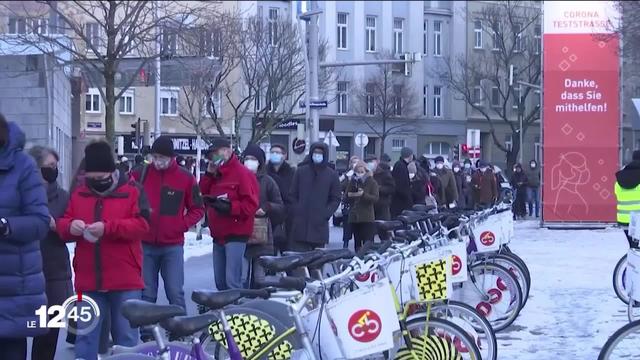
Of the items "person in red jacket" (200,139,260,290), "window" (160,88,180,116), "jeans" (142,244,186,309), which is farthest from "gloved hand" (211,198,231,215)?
"window" (160,88,180,116)

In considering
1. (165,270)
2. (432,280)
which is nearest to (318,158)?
(165,270)

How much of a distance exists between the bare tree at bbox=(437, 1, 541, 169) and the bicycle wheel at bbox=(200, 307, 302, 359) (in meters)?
53.6

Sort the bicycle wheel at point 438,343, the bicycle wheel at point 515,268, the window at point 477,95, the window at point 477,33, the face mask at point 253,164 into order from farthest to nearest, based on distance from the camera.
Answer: the window at point 477,33 < the window at point 477,95 < the face mask at point 253,164 < the bicycle wheel at point 515,268 < the bicycle wheel at point 438,343

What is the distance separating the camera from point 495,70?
205 ft

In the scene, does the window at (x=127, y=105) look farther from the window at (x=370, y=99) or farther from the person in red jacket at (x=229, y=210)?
the person in red jacket at (x=229, y=210)

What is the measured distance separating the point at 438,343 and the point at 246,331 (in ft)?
4.32

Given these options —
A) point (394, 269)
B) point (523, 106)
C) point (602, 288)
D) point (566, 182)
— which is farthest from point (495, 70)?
point (394, 269)

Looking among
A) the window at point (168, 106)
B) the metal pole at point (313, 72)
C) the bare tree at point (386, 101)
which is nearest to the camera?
the metal pole at point (313, 72)

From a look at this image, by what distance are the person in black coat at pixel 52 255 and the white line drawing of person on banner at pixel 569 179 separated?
802 inches

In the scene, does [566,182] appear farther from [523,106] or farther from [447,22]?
[447,22]

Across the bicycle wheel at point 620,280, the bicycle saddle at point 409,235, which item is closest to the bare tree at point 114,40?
the bicycle wheel at point 620,280

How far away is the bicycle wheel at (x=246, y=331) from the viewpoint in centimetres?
642

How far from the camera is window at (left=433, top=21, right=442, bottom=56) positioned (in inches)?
2611

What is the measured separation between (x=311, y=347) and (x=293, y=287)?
330 millimetres
